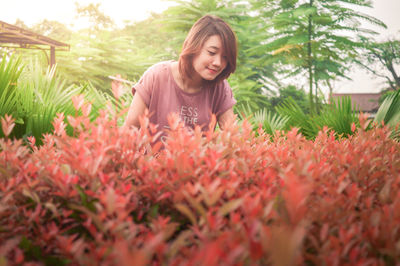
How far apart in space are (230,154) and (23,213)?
0.70m

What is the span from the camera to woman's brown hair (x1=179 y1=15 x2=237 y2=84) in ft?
7.53

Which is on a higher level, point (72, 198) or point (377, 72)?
point (377, 72)

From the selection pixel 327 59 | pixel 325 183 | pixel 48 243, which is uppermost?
pixel 327 59

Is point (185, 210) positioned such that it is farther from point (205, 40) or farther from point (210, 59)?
point (205, 40)

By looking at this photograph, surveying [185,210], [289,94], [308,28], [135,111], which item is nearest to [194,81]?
[135,111]

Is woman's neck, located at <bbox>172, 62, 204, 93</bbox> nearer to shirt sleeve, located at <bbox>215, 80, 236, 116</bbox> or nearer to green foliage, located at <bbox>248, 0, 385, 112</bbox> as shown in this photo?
shirt sleeve, located at <bbox>215, 80, 236, 116</bbox>

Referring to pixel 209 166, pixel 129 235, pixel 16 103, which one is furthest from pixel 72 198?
pixel 16 103

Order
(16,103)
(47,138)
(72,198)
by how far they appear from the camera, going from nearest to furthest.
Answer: (72,198) < (47,138) < (16,103)

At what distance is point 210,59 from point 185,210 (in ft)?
5.81

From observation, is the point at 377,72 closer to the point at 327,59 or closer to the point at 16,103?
the point at 327,59

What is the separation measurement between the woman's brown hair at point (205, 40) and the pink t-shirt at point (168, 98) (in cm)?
16

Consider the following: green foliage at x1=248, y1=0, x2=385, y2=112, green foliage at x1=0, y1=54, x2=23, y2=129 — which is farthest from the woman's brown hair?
green foliage at x1=248, y1=0, x2=385, y2=112

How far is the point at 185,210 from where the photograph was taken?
0.63 meters

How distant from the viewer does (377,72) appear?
29.3m
